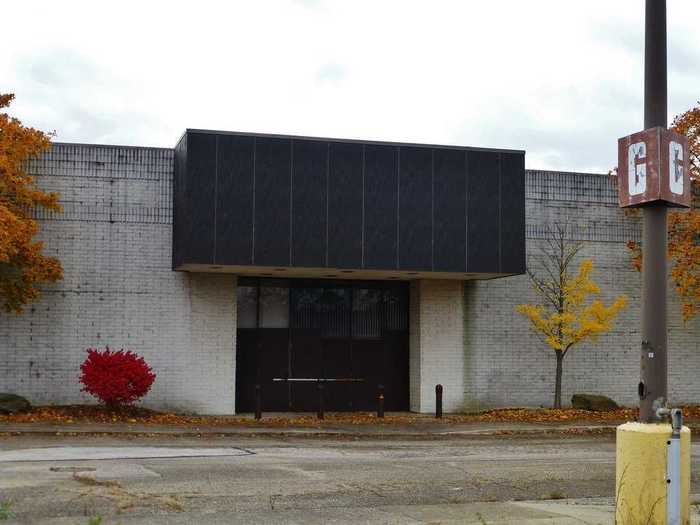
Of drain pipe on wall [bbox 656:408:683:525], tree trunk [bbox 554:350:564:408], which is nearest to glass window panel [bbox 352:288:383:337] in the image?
tree trunk [bbox 554:350:564:408]

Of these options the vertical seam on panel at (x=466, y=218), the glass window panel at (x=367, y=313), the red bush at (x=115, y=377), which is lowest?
the red bush at (x=115, y=377)

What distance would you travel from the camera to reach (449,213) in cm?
2381

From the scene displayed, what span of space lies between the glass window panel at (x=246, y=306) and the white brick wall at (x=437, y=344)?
4.55 m

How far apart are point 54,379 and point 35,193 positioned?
471cm

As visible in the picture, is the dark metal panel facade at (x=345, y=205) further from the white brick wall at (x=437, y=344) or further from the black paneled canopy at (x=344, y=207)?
the white brick wall at (x=437, y=344)

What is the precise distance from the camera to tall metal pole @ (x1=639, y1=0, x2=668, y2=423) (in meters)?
8.34

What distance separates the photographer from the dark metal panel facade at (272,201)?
74.3 feet

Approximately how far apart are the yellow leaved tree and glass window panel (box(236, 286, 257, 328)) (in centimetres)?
734

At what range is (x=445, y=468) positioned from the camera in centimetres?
1433

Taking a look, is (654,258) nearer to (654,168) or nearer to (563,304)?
(654,168)

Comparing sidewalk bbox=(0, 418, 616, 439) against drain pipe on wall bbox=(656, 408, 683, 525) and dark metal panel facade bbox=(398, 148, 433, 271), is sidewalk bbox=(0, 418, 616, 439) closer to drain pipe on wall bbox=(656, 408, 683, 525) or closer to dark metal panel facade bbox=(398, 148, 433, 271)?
dark metal panel facade bbox=(398, 148, 433, 271)

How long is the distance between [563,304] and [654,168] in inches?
709

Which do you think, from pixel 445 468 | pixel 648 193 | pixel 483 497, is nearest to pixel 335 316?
pixel 445 468

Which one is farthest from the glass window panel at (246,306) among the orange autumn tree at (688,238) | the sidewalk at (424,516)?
the sidewalk at (424,516)
